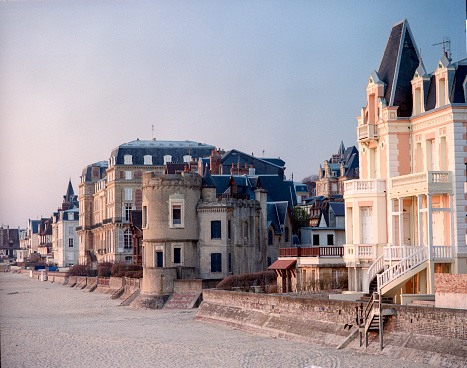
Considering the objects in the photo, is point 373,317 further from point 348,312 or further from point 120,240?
point 120,240

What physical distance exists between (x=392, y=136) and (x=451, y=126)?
3.55m

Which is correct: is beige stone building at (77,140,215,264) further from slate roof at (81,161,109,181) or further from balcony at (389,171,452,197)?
balcony at (389,171,452,197)

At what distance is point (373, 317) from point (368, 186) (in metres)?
9.34

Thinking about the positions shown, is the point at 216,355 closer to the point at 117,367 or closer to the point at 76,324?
the point at 117,367

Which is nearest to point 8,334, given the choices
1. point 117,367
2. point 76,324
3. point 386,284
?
point 76,324

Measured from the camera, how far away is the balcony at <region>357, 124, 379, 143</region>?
3300 cm

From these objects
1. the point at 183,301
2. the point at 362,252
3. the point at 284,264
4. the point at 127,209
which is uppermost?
the point at 127,209

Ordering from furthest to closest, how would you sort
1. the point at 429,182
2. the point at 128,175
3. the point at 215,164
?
1. the point at 128,175
2. the point at 215,164
3. the point at 429,182

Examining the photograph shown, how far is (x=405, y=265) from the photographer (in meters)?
28.9

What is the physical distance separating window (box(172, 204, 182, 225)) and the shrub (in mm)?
5593

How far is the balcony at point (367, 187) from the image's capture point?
106 ft

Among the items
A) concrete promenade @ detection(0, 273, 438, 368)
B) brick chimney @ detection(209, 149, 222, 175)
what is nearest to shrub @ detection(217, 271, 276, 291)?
concrete promenade @ detection(0, 273, 438, 368)

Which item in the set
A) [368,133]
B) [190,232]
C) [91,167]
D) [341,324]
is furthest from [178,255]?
[91,167]

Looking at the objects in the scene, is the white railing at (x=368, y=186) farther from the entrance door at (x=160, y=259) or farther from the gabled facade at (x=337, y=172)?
the gabled facade at (x=337, y=172)
